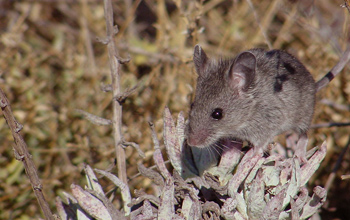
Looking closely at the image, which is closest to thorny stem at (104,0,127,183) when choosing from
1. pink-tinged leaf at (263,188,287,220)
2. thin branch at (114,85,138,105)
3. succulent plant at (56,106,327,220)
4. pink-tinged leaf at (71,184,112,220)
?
thin branch at (114,85,138,105)

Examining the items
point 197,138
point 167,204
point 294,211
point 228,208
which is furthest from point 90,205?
point 294,211

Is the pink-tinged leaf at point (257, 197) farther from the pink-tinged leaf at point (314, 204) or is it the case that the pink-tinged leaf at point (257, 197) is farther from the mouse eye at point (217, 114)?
the mouse eye at point (217, 114)

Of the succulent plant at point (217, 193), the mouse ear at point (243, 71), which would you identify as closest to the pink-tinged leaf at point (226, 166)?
the succulent plant at point (217, 193)

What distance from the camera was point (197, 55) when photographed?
2820 mm

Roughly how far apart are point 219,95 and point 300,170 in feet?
2.81

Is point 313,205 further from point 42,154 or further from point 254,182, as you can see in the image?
point 42,154

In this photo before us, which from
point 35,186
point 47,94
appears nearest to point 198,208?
point 35,186

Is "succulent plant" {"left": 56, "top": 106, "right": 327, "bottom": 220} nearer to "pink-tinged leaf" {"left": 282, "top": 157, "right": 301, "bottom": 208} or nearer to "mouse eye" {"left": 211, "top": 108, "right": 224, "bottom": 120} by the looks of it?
"pink-tinged leaf" {"left": 282, "top": 157, "right": 301, "bottom": 208}

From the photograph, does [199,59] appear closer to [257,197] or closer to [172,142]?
[172,142]

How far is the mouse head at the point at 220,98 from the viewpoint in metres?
2.70

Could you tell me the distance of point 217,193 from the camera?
81.4 inches

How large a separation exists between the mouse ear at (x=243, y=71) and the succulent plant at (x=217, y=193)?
0.61 meters

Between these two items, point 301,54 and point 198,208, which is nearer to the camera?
Result: point 198,208

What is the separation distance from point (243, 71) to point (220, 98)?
230 millimetres
